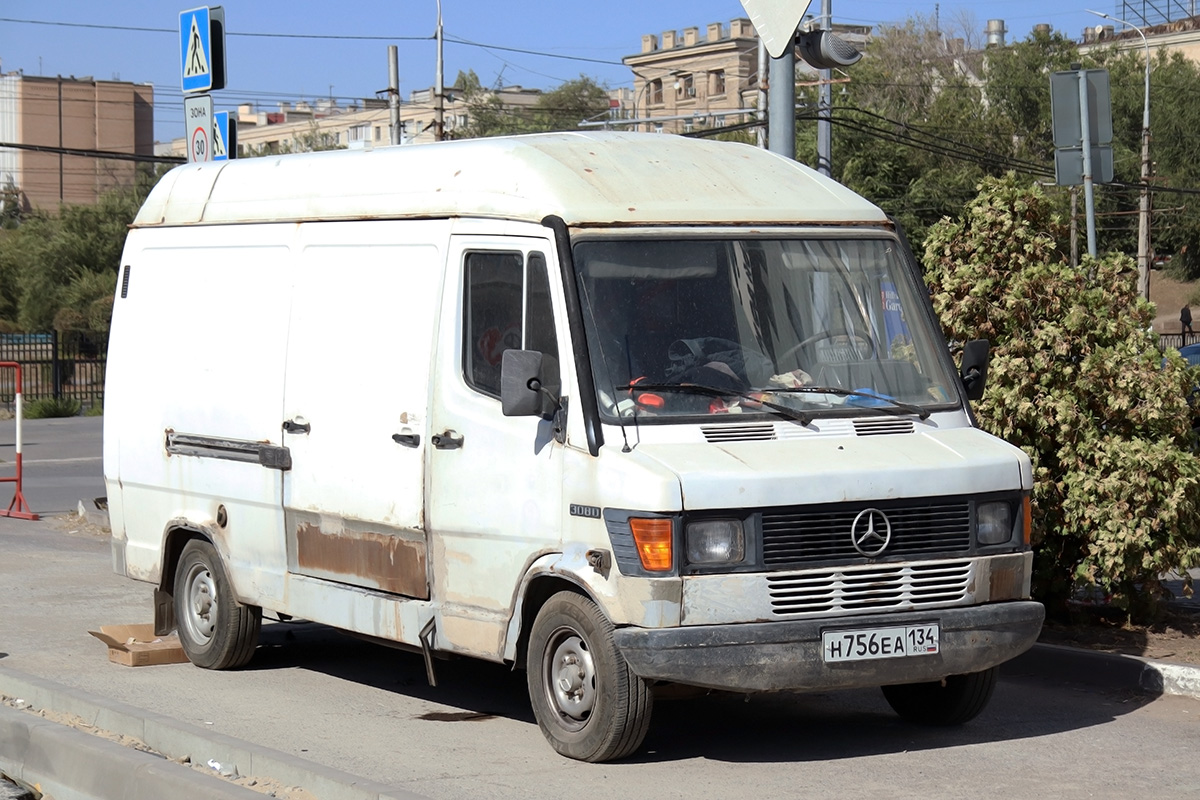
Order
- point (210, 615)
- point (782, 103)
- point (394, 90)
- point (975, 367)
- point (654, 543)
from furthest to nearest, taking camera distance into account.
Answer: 1. point (394, 90)
2. point (782, 103)
3. point (210, 615)
4. point (975, 367)
5. point (654, 543)

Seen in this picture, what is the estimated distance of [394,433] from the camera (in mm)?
7309

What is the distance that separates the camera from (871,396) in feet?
22.6

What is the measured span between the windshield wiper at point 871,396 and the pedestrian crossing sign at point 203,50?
322 inches

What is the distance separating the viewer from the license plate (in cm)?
622

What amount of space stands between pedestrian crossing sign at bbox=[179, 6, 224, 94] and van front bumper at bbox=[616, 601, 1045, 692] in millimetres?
8880

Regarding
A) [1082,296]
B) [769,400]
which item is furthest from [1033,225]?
[769,400]

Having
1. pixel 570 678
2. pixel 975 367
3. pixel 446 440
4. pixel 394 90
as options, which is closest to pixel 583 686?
pixel 570 678

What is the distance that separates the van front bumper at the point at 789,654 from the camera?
19.9ft

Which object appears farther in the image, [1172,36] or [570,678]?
[1172,36]

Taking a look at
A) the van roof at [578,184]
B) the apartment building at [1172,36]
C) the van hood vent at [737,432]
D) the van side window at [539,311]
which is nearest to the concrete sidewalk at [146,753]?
the van hood vent at [737,432]

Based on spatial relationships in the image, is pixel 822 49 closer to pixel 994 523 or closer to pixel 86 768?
pixel 994 523

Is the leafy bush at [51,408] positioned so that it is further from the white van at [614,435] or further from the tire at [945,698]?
the tire at [945,698]

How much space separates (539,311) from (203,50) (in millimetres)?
8058

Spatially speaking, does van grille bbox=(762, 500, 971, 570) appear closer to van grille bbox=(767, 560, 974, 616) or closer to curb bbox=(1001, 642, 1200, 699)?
van grille bbox=(767, 560, 974, 616)
